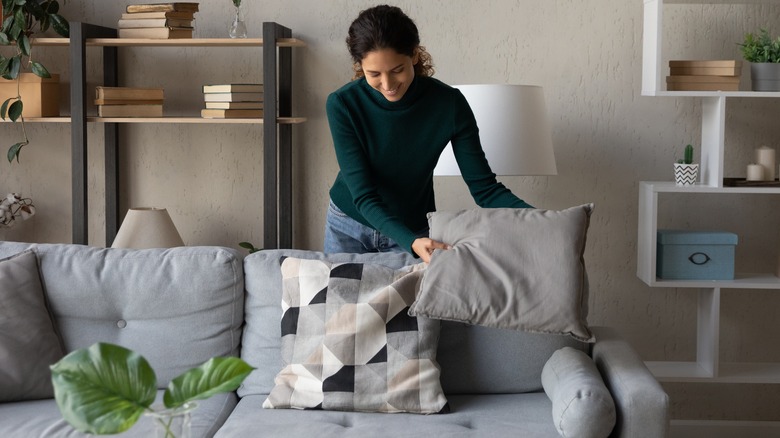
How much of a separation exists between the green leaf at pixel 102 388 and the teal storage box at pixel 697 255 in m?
2.28

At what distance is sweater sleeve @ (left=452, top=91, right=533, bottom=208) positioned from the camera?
266 centimetres

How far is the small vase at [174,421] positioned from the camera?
131 cm

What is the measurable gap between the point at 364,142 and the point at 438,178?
94cm

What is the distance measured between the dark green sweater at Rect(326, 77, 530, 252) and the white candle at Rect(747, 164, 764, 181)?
39.8 inches

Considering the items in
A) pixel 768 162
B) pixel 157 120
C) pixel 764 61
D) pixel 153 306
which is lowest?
pixel 153 306

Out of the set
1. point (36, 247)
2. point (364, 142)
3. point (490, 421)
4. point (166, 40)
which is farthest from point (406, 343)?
point (166, 40)

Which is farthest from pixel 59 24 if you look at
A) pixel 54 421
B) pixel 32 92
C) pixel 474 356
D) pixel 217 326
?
pixel 474 356

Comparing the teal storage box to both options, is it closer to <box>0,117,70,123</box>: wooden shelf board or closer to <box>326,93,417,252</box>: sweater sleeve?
<box>326,93,417,252</box>: sweater sleeve

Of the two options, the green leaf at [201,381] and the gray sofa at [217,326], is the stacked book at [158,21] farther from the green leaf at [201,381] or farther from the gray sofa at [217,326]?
the green leaf at [201,381]

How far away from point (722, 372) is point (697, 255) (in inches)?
16.8

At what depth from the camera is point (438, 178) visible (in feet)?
11.5

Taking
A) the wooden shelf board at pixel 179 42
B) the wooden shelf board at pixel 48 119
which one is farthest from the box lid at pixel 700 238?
the wooden shelf board at pixel 48 119

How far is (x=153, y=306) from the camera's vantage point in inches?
100

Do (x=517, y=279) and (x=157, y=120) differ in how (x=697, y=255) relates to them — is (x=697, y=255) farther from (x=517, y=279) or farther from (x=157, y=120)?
(x=157, y=120)
